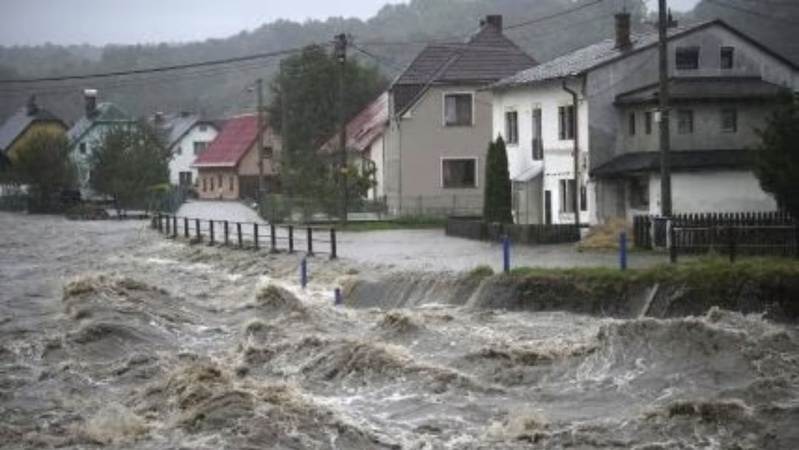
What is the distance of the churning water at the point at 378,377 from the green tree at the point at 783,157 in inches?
444

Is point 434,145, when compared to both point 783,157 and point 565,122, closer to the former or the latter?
point 565,122

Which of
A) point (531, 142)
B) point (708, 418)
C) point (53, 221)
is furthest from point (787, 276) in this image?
point (53, 221)

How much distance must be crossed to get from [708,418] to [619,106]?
2887 centimetres

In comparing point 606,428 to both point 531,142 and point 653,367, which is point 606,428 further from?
point 531,142

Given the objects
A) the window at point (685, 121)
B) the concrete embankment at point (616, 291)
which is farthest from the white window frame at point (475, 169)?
the concrete embankment at point (616, 291)

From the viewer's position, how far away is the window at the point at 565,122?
4362cm

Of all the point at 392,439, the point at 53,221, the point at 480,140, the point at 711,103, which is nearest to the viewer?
the point at 392,439

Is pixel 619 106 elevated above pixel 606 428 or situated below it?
above

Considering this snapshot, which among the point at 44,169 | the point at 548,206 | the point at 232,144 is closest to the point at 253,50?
the point at 232,144

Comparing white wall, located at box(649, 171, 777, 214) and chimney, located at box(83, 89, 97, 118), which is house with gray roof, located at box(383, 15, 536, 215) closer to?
white wall, located at box(649, 171, 777, 214)

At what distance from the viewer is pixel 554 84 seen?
4441cm

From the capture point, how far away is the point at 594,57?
1742 inches

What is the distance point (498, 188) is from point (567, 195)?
11.5 ft

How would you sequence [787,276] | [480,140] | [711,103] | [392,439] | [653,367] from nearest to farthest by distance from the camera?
1. [392,439]
2. [653,367]
3. [787,276]
4. [711,103]
5. [480,140]
